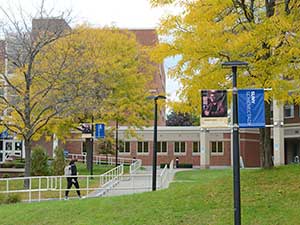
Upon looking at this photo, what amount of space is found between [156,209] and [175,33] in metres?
5.80

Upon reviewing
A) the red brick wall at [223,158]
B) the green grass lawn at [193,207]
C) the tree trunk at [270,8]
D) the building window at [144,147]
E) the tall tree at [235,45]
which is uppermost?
the tree trunk at [270,8]

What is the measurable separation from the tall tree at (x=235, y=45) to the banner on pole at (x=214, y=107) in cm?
491

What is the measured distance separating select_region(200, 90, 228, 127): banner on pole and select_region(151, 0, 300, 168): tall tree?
4.91 meters

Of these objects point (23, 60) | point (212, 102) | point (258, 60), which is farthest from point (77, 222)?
point (23, 60)

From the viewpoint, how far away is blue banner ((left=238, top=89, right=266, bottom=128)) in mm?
10445

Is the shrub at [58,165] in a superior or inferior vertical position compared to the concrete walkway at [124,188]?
superior

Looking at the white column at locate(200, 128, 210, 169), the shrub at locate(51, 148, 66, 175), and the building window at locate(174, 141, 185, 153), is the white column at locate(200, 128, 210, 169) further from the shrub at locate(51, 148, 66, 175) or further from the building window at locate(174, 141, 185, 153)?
the shrub at locate(51, 148, 66, 175)

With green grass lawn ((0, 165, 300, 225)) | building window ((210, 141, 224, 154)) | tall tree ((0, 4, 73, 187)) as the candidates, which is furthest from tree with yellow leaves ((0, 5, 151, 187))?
building window ((210, 141, 224, 154))

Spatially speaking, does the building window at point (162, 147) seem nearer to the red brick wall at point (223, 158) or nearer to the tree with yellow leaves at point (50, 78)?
the red brick wall at point (223, 158)

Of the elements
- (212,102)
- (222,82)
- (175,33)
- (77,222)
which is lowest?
(77,222)

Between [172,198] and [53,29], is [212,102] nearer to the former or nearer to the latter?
[172,198]

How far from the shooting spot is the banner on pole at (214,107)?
34.3ft

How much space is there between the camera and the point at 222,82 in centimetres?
1644

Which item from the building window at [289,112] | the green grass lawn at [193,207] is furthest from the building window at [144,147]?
the green grass lawn at [193,207]
